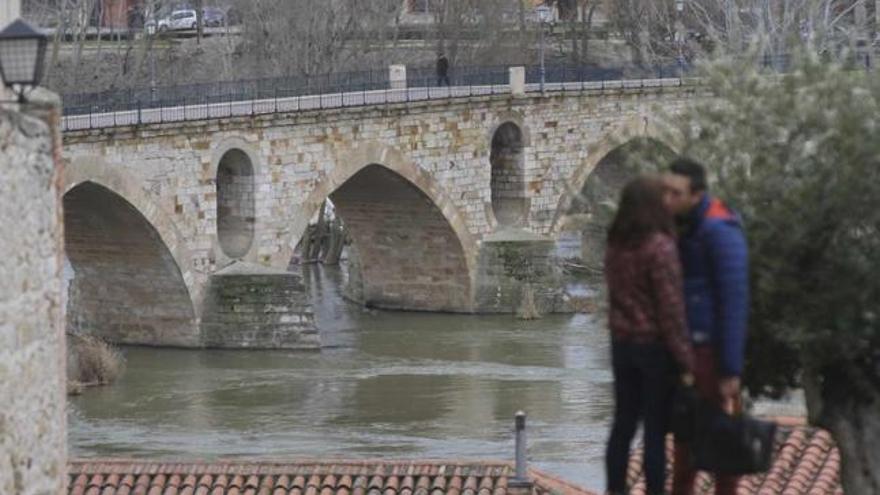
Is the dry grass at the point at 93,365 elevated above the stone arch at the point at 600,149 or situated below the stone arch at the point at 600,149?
below

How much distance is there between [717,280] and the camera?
8.44m

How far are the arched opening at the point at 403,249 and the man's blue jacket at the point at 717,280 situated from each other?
3311 centimetres

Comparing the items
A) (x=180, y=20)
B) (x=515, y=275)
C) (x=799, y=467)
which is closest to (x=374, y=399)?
(x=515, y=275)

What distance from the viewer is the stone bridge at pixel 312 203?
36031 mm

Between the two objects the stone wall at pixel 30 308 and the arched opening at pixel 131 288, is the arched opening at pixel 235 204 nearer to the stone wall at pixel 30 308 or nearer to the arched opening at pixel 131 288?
the arched opening at pixel 131 288

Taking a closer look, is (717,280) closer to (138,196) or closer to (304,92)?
(138,196)

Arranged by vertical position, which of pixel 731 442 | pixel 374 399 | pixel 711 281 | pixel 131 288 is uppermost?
pixel 711 281

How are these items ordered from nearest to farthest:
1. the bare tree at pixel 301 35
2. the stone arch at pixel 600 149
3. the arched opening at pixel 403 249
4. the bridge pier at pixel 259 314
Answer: the bridge pier at pixel 259 314 < the arched opening at pixel 403 249 < the stone arch at pixel 600 149 < the bare tree at pixel 301 35

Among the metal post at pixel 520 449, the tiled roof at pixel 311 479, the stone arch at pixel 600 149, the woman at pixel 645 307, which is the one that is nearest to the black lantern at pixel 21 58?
the woman at pixel 645 307

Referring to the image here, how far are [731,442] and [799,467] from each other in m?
10.2

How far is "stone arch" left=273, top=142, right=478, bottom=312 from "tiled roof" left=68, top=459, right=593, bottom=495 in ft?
64.6

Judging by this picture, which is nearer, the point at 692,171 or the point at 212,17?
the point at 692,171

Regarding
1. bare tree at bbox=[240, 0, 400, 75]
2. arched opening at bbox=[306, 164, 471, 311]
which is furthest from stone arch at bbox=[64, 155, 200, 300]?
bare tree at bbox=[240, 0, 400, 75]

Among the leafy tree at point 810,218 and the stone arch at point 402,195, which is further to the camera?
the stone arch at point 402,195
